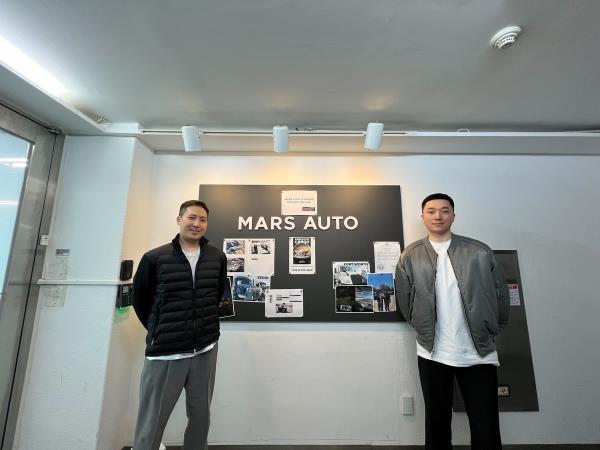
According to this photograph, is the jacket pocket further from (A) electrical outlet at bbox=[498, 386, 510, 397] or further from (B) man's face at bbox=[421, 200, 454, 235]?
(A) electrical outlet at bbox=[498, 386, 510, 397]

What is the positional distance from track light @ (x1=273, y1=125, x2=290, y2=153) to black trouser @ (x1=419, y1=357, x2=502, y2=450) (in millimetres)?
1829

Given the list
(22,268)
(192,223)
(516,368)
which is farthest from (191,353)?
(516,368)

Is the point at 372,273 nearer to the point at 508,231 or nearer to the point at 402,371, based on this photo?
the point at 402,371

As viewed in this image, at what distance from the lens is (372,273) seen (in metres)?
2.21

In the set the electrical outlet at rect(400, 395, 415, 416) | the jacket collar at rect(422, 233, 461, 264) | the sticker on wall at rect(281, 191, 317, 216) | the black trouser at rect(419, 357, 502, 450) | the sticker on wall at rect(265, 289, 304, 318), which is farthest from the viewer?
the sticker on wall at rect(281, 191, 317, 216)

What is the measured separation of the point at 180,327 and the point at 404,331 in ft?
5.57

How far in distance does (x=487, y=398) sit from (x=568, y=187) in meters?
2.04

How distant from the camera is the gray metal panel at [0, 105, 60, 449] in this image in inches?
67.3

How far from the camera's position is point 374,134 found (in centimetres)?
193

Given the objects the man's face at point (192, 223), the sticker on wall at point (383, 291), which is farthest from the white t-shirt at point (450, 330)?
the man's face at point (192, 223)

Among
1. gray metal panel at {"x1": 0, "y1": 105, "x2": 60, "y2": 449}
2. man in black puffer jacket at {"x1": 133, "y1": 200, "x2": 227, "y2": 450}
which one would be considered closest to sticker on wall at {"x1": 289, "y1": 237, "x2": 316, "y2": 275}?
man in black puffer jacket at {"x1": 133, "y1": 200, "x2": 227, "y2": 450}

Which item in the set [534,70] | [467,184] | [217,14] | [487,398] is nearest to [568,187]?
[467,184]

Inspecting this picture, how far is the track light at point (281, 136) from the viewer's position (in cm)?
188

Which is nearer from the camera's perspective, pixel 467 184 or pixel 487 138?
pixel 487 138
